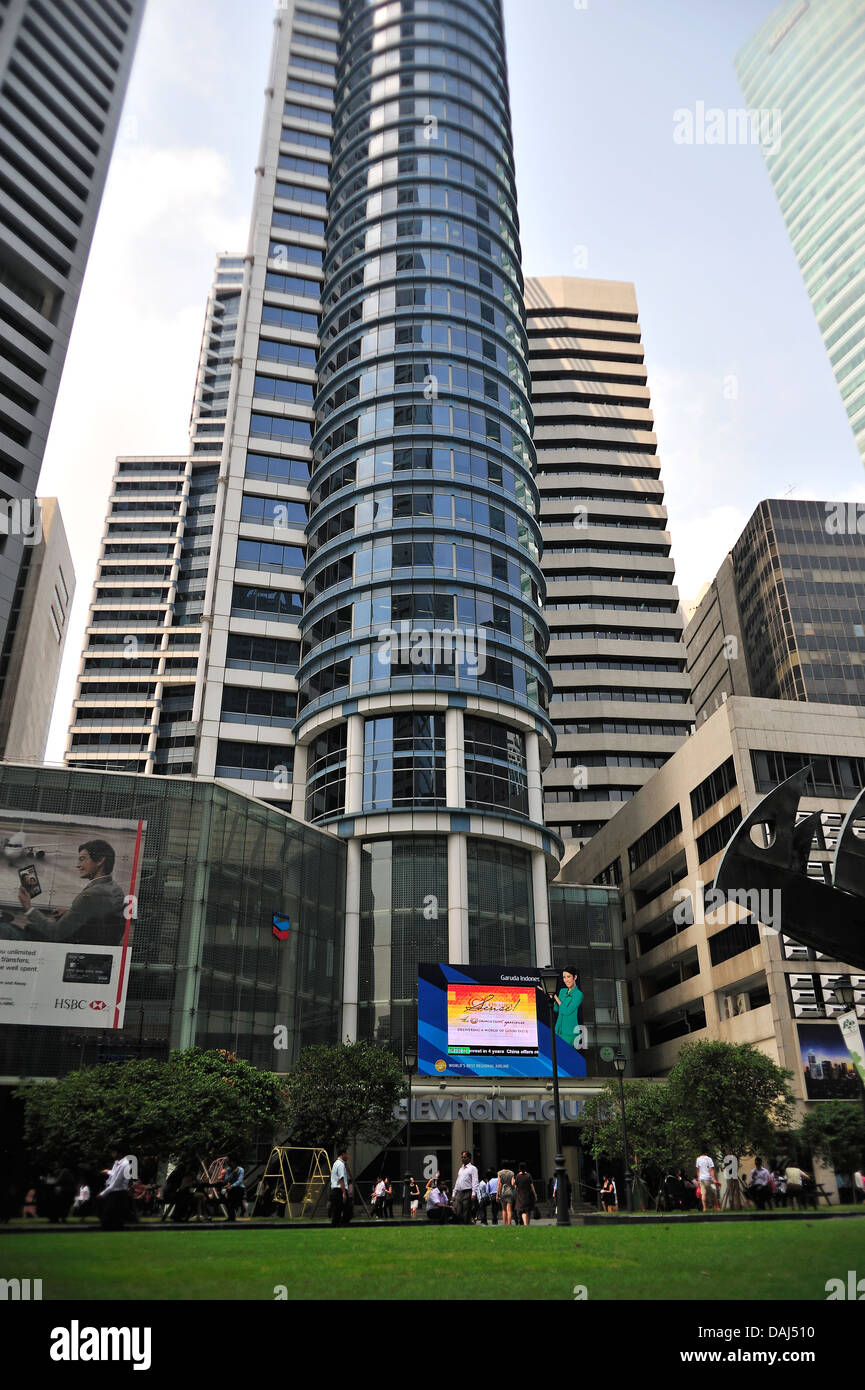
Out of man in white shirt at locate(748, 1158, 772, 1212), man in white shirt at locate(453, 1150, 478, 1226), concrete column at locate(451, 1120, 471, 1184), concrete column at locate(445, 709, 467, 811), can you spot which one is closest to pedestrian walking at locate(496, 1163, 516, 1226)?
man in white shirt at locate(453, 1150, 478, 1226)

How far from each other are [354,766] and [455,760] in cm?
521

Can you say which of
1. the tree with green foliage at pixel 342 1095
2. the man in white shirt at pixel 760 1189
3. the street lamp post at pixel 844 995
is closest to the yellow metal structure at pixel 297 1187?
the tree with green foliage at pixel 342 1095

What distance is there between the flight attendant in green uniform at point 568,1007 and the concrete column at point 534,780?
8.12m

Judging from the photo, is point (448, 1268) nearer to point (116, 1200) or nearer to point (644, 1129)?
point (116, 1200)

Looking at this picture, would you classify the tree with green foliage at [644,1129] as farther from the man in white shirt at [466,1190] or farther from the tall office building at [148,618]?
the tall office building at [148,618]

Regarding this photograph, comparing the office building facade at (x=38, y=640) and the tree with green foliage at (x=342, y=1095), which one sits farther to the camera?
the office building facade at (x=38, y=640)

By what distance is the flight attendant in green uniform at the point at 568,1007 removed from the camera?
4909cm

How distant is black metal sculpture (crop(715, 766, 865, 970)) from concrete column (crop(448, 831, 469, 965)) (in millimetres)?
33067

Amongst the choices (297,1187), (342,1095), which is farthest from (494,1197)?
(297,1187)

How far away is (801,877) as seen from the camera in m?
14.1

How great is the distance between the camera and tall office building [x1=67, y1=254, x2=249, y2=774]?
102562mm

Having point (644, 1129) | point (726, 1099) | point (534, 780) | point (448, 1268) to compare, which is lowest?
point (448, 1268)
